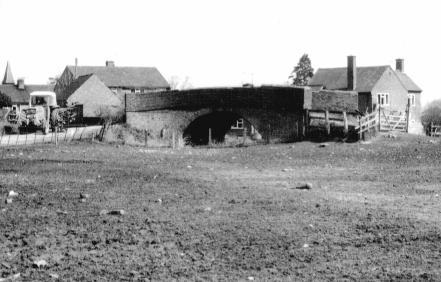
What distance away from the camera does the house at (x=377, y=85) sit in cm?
6122

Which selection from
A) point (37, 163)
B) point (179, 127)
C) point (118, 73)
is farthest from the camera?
point (118, 73)

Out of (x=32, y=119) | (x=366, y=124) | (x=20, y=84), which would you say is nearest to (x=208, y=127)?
(x=32, y=119)

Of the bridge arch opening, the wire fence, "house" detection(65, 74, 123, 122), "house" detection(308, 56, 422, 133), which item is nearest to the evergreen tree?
"house" detection(308, 56, 422, 133)

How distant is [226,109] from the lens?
39062 mm

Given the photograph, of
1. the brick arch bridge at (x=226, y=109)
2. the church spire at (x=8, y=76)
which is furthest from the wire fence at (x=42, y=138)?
the church spire at (x=8, y=76)

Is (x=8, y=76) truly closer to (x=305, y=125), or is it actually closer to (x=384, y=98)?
(x=384, y=98)

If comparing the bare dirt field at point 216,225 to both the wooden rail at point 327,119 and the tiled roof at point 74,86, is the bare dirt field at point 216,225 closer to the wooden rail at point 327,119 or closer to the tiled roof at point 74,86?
the wooden rail at point 327,119

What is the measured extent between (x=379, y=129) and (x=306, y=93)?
178 inches

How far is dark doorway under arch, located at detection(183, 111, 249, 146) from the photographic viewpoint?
1630 inches

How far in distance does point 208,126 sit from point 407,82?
1279 inches

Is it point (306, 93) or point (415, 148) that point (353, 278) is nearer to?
point (415, 148)

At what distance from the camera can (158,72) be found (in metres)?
86.6

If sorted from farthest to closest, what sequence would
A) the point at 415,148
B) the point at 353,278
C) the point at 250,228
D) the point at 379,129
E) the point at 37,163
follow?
1. the point at 379,129
2. the point at 415,148
3. the point at 37,163
4. the point at 250,228
5. the point at 353,278

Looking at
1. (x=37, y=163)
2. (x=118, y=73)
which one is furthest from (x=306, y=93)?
(x=118, y=73)
